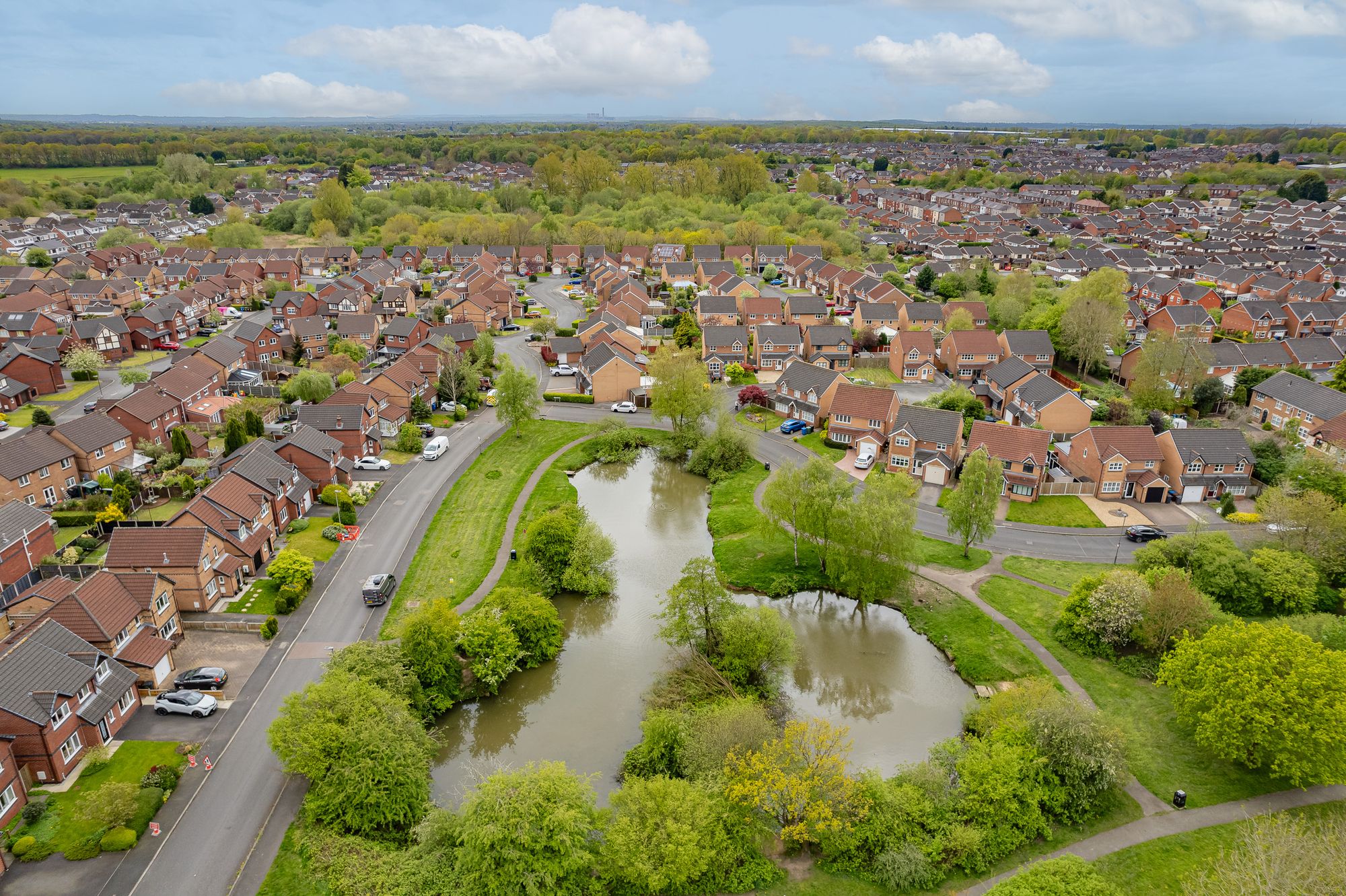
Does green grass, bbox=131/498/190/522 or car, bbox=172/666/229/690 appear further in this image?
green grass, bbox=131/498/190/522

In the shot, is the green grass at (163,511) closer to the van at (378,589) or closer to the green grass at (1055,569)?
the van at (378,589)

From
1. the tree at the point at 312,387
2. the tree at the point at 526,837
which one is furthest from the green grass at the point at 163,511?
the tree at the point at 526,837

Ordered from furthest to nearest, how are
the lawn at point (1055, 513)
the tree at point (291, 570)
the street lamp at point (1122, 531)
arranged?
the lawn at point (1055, 513) → the street lamp at point (1122, 531) → the tree at point (291, 570)

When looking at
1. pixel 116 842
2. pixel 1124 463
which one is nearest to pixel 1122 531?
pixel 1124 463

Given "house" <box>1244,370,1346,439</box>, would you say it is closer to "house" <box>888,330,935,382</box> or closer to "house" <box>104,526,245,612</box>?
"house" <box>888,330,935,382</box>

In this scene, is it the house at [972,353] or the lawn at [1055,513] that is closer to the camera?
the lawn at [1055,513]

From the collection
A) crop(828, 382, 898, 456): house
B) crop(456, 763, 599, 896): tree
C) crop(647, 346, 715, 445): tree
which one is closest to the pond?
crop(456, 763, 599, 896): tree
